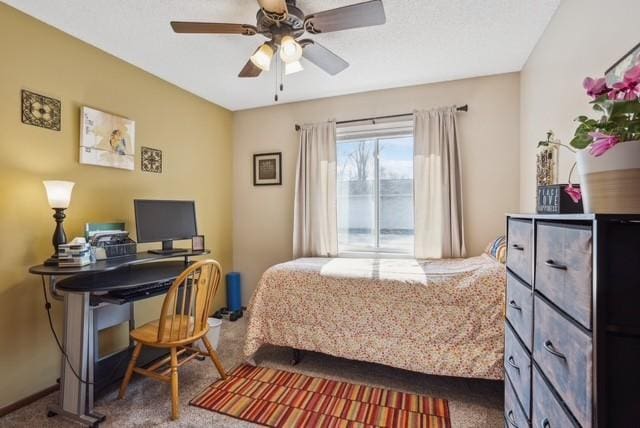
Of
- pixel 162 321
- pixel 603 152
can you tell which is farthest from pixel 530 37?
pixel 162 321

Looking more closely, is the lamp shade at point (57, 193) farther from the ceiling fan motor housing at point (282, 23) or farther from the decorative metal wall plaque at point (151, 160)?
the ceiling fan motor housing at point (282, 23)

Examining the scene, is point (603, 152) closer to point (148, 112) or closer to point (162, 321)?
point (162, 321)

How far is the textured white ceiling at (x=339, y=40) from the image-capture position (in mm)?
1939

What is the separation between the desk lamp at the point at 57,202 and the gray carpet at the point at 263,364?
0.95 m

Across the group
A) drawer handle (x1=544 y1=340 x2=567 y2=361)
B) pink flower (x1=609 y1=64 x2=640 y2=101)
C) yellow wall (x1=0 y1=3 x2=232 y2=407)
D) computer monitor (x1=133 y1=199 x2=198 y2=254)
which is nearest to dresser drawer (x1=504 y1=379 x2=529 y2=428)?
drawer handle (x1=544 y1=340 x2=567 y2=361)

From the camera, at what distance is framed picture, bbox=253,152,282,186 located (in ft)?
12.5

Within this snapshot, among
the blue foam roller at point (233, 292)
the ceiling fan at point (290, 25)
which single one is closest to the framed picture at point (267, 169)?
the blue foam roller at point (233, 292)

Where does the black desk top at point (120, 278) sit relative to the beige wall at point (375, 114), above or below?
below

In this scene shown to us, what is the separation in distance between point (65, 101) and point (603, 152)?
3.01m

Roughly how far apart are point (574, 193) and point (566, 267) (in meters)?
0.44

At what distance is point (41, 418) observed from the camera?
184 centimetres

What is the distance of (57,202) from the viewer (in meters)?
1.94

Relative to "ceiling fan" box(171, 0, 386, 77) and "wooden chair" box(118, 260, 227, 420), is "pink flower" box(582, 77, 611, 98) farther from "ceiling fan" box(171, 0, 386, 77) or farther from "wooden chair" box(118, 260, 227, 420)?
"wooden chair" box(118, 260, 227, 420)

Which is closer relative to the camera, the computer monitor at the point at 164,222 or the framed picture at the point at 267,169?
the computer monitor at the point at 164,222
